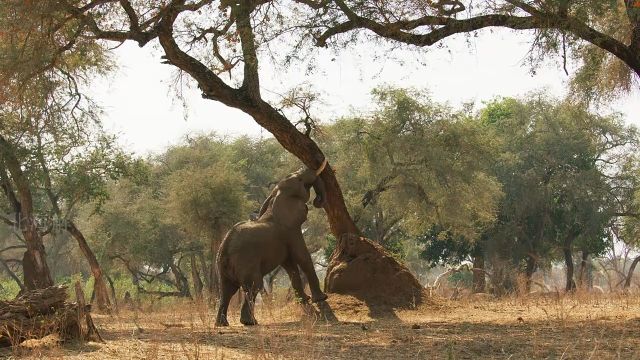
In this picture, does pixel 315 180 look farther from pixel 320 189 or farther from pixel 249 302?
pixel 249 302

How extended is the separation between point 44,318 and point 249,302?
384 centimetres

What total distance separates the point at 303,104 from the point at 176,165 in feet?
75.9

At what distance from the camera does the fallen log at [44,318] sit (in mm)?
8586

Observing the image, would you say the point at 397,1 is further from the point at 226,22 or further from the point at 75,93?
the point at 75,93

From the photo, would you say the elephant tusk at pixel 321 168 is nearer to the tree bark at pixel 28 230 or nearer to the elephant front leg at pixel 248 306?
the elephant front leg at pixel 248 306

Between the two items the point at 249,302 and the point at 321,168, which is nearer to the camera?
the point at 249,302

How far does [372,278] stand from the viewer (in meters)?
14.3

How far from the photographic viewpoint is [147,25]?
1460cm

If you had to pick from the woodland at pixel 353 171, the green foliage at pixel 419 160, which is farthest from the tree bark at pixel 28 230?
the green foliage at pixel 419 160

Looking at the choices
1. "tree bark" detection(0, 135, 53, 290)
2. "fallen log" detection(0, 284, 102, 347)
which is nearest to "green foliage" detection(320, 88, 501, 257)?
"tree bark" detection(0, 135, 53, 290)

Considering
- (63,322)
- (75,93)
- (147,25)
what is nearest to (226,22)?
(147,25)

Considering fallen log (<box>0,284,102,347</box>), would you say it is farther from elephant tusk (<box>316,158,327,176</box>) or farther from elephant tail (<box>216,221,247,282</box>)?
elephant tusk (<box>316,158,327,176</box>)

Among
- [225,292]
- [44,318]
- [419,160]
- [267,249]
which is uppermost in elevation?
[419,160]

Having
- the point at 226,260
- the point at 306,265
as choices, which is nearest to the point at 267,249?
the point at 226,260
